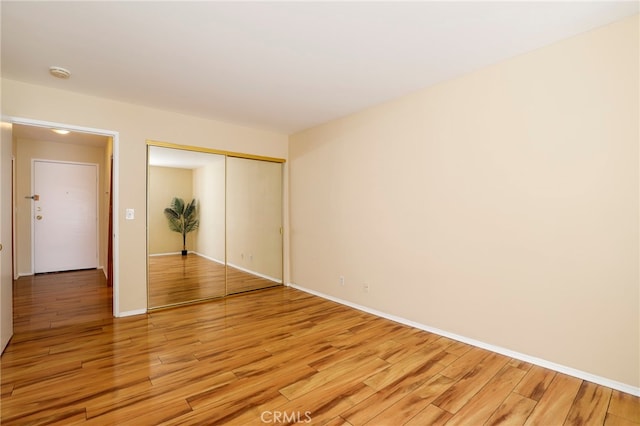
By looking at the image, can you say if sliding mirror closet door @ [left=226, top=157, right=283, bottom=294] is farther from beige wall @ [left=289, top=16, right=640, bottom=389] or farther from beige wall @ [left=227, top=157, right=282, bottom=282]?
beige wall @ [left=289, top=16, right=640, bottom=389]

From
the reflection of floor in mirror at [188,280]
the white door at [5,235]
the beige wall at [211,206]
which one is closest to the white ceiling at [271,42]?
the white door at [5,235]

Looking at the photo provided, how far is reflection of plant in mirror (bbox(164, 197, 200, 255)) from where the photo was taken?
13.1 ft

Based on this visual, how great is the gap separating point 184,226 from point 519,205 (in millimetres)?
3988

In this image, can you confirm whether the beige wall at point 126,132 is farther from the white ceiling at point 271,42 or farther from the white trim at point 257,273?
the white trim at point 257,273

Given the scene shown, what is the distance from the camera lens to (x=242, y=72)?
109 inches

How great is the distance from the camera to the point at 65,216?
A: 591 cm

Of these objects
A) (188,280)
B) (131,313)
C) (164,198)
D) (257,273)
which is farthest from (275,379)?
(164,198)

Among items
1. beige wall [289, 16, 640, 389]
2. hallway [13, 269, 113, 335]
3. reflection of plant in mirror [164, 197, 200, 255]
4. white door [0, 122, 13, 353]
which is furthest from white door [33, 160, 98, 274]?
beige wall [289, 16, 640, 389]

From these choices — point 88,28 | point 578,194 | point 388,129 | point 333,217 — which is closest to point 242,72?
point 88,28

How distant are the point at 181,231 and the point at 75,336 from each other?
1617 mm

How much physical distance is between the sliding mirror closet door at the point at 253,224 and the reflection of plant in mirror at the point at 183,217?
47cm

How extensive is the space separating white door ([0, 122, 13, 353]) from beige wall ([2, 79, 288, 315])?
42 cm

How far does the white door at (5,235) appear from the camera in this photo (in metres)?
2.55

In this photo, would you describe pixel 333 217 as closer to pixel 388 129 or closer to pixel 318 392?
pixel 388 129
